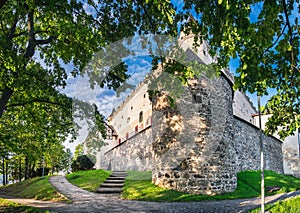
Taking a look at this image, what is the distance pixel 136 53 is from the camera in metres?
7.77

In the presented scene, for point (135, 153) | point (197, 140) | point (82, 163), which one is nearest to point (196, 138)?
point (197, 140)

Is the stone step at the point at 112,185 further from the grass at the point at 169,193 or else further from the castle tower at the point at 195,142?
the castle tower at the point at 195,142

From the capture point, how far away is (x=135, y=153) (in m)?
20.5

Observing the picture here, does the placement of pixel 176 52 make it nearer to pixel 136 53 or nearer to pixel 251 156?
pixel 136 53

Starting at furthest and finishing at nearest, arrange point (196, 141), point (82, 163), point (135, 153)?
point (82, 163) → point (135, 153) → point (196, 141)

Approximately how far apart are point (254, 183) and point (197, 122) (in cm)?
562

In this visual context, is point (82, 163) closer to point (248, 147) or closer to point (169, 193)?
point (248, 147)

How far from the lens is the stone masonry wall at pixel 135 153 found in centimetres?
1847

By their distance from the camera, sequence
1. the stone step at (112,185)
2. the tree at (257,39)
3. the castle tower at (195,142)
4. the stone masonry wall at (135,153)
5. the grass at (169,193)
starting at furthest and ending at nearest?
the stone masonry wall at (135,153) < the stone step at (112,185) < the castle tower at (195,142) < the grass at (169,193) < the tree at (257,39)

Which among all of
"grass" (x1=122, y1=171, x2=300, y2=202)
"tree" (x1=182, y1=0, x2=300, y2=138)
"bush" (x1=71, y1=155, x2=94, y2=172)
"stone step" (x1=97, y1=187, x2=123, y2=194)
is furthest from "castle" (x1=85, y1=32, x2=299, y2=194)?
"bush" (x1=71, y1=155, x2=94, y2=172)

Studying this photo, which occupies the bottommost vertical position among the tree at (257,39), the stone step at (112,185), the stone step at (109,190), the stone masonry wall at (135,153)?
the stone step at (109,190)

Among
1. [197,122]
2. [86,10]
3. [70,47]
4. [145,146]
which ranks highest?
[86,10]

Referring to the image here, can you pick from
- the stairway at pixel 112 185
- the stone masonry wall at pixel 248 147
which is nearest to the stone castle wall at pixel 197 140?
the stairway at pixel 112 185

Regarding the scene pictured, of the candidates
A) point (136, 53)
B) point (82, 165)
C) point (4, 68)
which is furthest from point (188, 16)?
→ point (82, 165)
